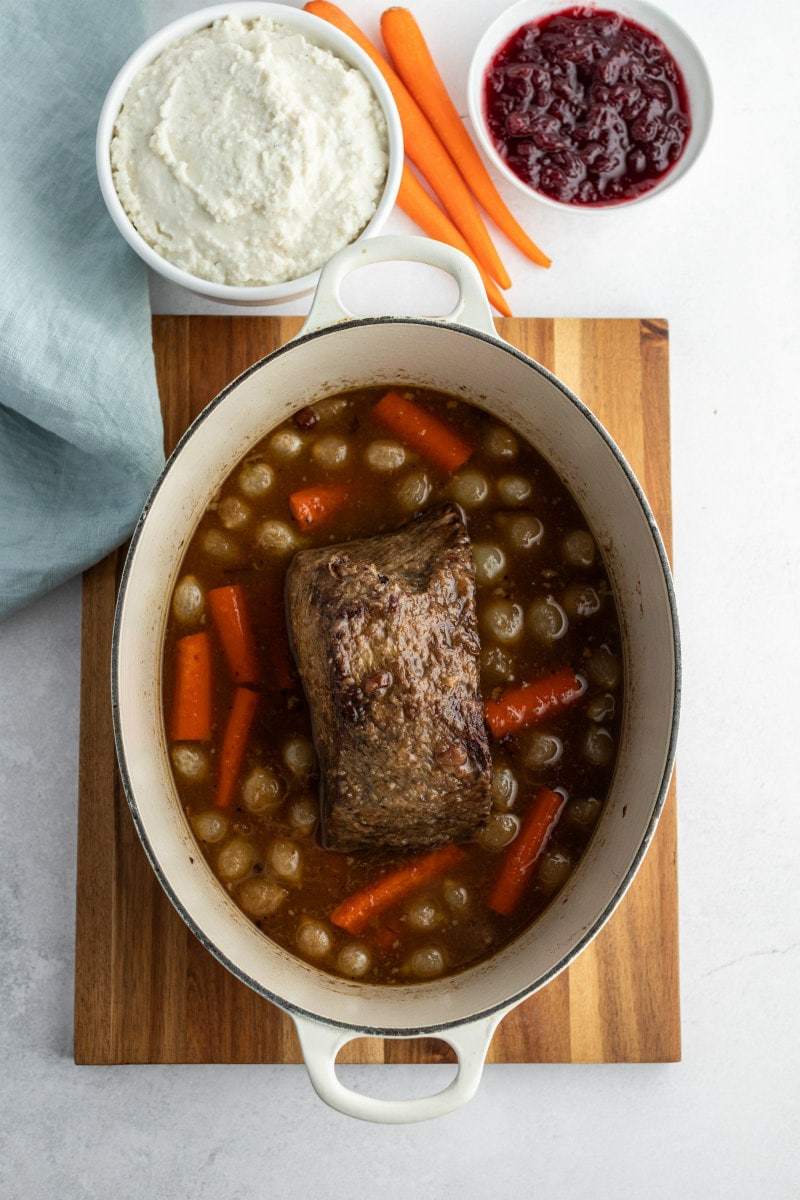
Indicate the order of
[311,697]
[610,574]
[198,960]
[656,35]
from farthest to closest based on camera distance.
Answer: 1. [656,35]
2. [198,960]
3. [610,574]
4. [311,697]

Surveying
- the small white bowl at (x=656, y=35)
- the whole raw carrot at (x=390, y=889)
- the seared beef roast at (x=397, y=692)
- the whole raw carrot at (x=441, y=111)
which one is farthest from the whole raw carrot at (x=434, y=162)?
the whole raw carrot at (x=390, y=889)

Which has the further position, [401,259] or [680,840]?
[680,840]

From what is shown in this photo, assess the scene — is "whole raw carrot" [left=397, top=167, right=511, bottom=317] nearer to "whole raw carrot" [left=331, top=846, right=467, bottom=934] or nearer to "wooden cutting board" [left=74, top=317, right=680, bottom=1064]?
"wooden cutting board" [left=74, top=317, right=680, bottom=1064]

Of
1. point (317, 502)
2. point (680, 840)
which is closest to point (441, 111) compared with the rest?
point (317, 502)

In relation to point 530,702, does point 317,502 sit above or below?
above

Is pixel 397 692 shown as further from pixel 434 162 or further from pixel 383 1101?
pixel 434 162

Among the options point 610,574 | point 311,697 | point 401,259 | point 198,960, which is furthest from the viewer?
point 198,960
